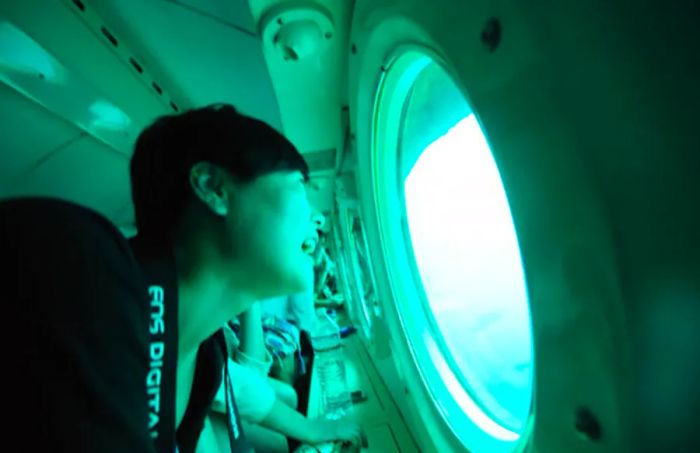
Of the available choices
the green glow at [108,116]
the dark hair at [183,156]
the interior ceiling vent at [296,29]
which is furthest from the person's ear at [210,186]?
the green glow at [108,116]

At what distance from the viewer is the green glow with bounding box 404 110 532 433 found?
2.02 ft

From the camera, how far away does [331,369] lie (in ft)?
5.75

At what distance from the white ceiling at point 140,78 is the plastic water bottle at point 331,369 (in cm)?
114

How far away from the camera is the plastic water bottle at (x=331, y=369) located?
1361 mm

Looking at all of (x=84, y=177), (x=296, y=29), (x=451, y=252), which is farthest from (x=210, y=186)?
(x=84, y=177)

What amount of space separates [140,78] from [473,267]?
1177 millimetres

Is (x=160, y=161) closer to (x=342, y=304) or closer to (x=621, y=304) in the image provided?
(x=621, y=304)

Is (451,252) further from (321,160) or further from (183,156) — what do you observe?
(321,160)

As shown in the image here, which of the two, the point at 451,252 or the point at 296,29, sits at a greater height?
the point at 296,29

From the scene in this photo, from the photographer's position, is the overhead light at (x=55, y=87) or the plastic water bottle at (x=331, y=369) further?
the plastic water bottle at (x=331, y=369)

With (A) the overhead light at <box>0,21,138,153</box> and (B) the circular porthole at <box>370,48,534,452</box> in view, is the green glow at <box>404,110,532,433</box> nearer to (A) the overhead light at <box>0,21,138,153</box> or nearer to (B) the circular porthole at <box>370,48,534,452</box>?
(B) the circular porthole at <box>370,48,534,452</box>

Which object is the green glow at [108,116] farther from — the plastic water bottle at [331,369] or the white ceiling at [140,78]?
the plastic water bottle at [331,369]

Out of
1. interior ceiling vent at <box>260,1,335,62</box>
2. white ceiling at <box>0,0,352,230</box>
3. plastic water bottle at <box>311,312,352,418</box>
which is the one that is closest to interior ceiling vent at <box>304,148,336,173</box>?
white ceiling at <box>0,0,352,230</box>

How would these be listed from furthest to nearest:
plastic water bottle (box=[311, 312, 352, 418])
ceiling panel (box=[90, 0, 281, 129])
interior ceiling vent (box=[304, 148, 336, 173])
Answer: interior ceiling vent (box=[304, 148, 336, 173]) < plastic water bottle (box=[311, 312, 352, 418]) < ceiling panel (box=[90, 0, 281, 129])
